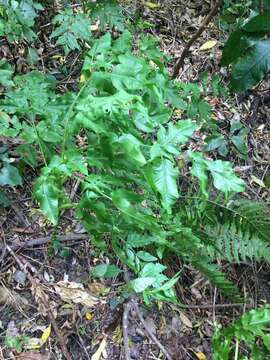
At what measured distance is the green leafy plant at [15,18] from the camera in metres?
2.55

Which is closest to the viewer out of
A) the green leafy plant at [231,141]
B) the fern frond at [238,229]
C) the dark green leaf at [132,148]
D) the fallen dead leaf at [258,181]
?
the dark green leaf at [132,148]

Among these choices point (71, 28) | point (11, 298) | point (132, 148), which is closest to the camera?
point (132, 148)

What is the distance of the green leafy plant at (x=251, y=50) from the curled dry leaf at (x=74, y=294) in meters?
1.19

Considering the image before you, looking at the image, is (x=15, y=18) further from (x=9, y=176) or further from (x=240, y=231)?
(x=240, y=231)

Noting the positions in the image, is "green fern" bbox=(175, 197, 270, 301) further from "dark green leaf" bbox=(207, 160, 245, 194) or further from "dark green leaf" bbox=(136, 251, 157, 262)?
"dark green leaf" bbox=(207, 160, 245, 194)

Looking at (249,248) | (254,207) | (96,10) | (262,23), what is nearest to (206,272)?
(249,248)

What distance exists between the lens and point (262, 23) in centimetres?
182

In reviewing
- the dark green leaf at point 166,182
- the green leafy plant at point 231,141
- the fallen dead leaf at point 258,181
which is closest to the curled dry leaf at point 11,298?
the dark green leaf at point 166,182

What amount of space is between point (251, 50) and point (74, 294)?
1352 mm

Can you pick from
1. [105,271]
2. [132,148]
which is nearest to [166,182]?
[132,148]

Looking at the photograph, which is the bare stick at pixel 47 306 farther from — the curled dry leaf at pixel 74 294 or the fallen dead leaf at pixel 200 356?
the fallen dead leaf at pixel 200 356

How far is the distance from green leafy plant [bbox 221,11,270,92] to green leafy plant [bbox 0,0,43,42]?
3.70 ft

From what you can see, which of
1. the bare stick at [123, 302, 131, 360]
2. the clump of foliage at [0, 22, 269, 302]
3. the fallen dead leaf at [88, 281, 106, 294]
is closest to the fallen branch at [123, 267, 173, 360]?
the bare stick at [123, 302, 131, 360]

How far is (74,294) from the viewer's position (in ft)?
7.82
